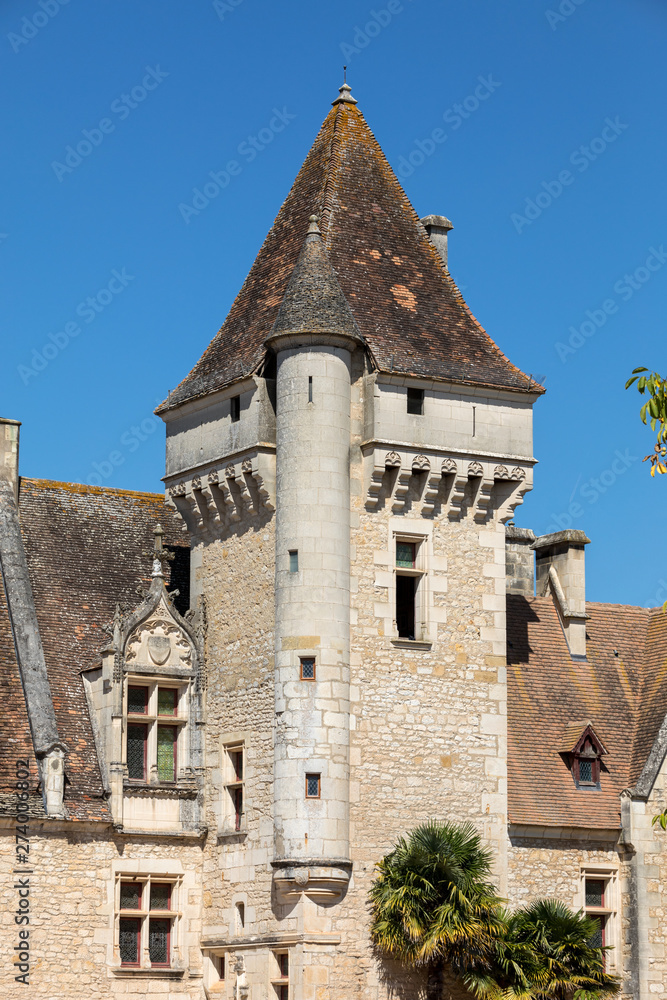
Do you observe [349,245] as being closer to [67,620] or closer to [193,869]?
[67,620]

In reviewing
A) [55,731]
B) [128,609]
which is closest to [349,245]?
[128,609]

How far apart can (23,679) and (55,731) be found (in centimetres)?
114

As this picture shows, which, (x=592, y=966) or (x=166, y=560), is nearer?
(x=592, y=966)

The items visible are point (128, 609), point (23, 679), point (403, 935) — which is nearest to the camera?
point (403, 935)

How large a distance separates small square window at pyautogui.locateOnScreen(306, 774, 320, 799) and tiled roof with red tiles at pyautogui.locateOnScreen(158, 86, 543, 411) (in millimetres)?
6981

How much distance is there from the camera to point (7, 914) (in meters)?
29.1

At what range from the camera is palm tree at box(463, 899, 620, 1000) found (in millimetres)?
29141

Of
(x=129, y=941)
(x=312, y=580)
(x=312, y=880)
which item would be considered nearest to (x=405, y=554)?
(x=312, y=580)

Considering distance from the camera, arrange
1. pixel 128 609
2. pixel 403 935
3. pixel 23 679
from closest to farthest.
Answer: pixel 403 935
pixel 23 679
pixel 128 609

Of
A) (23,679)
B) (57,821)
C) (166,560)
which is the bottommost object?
(57,821)

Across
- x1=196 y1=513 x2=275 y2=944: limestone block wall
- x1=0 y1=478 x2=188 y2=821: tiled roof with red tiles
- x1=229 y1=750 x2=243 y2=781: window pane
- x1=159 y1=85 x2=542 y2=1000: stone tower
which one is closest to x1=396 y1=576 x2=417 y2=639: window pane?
x1=159 y1=85 x2=542 y2=1000: stone tower

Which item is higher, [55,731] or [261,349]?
[261,349]

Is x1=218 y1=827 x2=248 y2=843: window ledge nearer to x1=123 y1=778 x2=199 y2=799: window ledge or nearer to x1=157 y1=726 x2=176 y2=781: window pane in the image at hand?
x1=123 y1=778 x2=199 y2=799: window ledge

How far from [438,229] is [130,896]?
1387 centimetres
